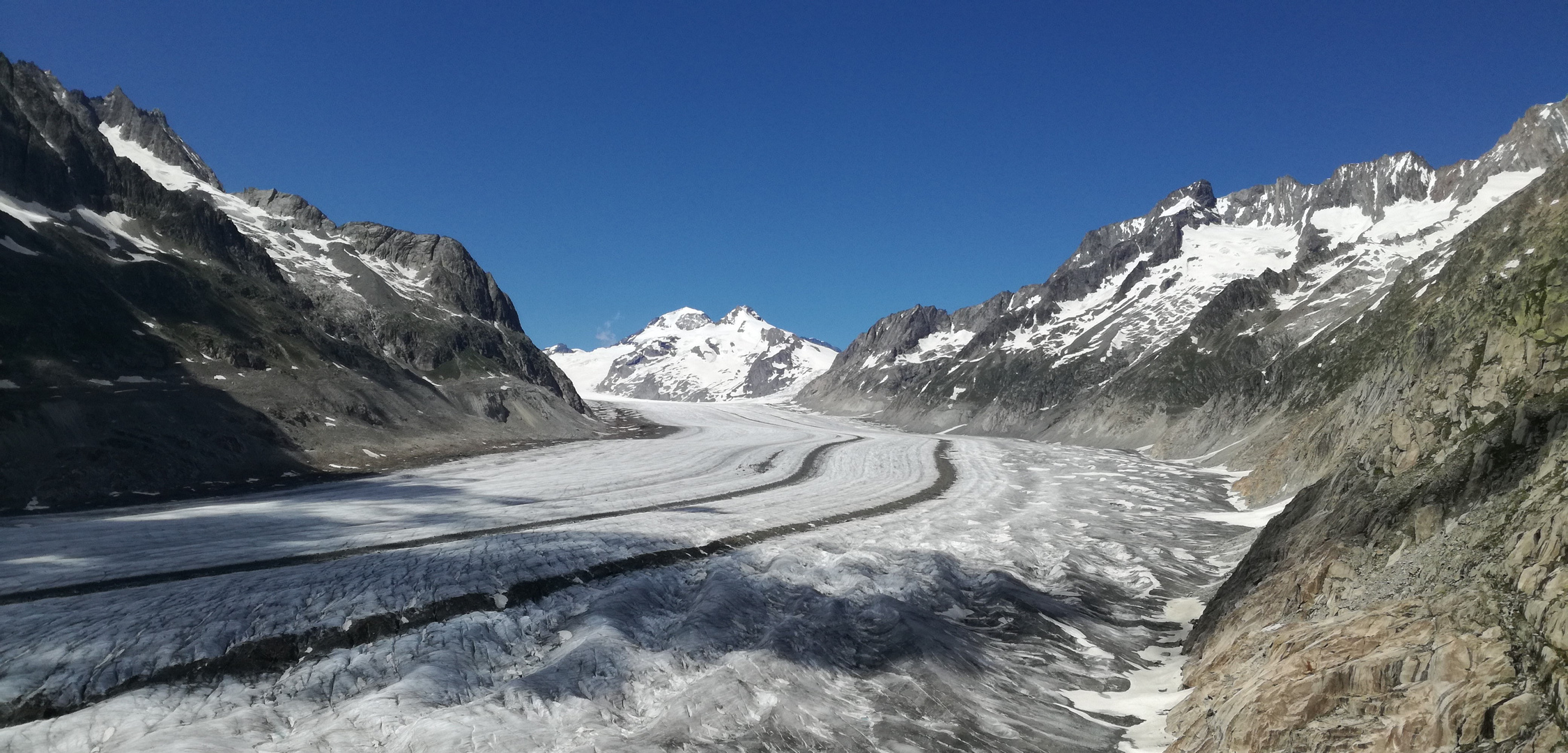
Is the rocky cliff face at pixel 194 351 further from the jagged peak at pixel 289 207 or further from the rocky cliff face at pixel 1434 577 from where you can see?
the rocky cliff face at pixel 1434 577

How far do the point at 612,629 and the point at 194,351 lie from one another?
6414 centimetres

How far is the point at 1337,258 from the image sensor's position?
12050 cm

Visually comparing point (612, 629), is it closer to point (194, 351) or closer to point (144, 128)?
point (194, 351)

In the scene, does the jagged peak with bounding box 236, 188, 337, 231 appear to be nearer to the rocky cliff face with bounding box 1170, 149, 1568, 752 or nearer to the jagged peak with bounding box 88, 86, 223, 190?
the jagged peak with bounding box 88, 86, 223, 190

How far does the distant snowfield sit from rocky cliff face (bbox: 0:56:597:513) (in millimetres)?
12067

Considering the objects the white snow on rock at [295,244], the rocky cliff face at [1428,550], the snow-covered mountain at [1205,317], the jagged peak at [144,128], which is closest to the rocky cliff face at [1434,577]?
the rocky cliff face at [1428,550]

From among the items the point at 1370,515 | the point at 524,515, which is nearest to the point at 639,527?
the point at 524,515

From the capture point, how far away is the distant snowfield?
1631 centimetres

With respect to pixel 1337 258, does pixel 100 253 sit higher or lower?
lower

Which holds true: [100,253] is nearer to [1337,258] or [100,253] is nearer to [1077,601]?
[1077,601]

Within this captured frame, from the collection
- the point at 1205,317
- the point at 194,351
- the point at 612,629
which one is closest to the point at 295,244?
the point at 194,351

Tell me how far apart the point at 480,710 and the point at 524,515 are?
22363mm

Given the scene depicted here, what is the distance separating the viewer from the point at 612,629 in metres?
20.6

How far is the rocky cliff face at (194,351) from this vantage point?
1902 inches
